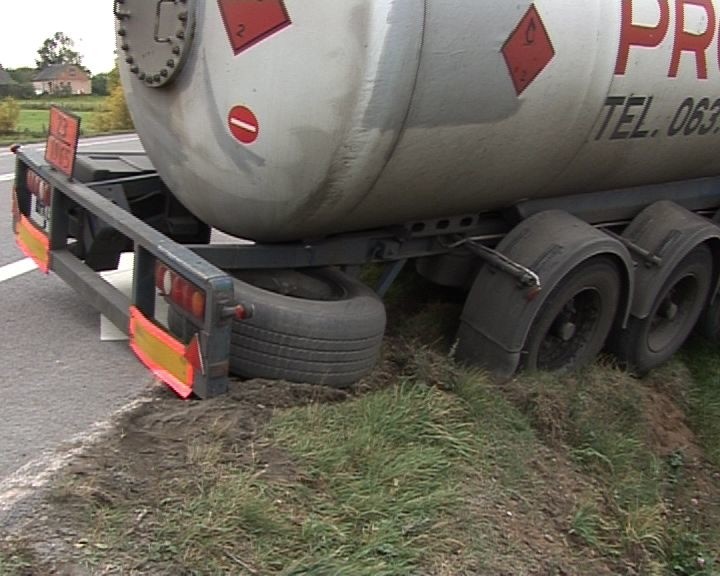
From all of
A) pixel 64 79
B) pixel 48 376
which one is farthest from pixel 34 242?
pixel 64 79

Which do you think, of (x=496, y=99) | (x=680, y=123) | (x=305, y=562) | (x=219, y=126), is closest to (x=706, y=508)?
(x=680, y=123)

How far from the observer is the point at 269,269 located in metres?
4.08

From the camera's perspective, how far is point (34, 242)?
4.71 m

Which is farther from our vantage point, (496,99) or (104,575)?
(496,99)

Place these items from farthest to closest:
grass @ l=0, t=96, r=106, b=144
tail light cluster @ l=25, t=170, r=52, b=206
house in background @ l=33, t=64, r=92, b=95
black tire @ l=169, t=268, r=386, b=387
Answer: house in background @ l=33, t=64, r=92, b=95 → grass @ l=0, t=96, r=106, b=144 → tail light cluster @ l=25, t=170, r=52, b=206 → black tire @ l=169, t=268, r=386, b=387

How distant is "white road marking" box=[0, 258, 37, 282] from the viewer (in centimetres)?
528

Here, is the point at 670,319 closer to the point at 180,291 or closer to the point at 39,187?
the point at 180,291

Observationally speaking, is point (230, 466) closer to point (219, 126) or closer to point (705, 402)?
point (219, 126)

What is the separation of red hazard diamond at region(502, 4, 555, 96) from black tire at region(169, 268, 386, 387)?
3.97ft

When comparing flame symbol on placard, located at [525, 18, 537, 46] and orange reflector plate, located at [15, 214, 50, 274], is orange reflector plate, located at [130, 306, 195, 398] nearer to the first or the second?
orange reflector plate, located at [15, 214, 50, 274]

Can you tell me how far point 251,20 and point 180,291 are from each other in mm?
1105

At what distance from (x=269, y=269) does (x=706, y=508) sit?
2.53 meters

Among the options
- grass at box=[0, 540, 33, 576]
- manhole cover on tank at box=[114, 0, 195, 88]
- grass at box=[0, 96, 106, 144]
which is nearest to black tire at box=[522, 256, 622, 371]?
manhole cover on tank at box=[114, 0, 195, 88]

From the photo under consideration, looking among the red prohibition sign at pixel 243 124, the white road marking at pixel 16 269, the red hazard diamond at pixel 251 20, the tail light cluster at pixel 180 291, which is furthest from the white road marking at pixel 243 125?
the white road marking at pixel 16 269
